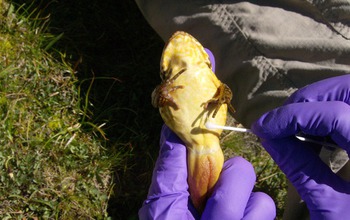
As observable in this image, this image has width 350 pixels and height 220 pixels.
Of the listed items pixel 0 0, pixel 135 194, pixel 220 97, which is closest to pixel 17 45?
pixel 0 0

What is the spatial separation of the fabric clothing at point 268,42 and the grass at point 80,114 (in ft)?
1.47

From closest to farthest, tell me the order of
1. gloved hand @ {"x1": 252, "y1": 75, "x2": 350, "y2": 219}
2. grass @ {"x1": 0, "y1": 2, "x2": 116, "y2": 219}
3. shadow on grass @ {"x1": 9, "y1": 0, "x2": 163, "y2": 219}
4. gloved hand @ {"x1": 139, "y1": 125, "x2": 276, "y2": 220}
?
1. gloved hand @ {"x1": 252, "y1": 75, "x2": 350, "y2": 219}
2. gloved hand @ {"x1": 139, "y1": 125, "x2": 276, "y2": 220}
3. grass @ {"x1": 0, "y1": 2, "x2": 116, "y2": 219}
4. shadow on grass @ {"x1": 9, "y1": 0, "x2": 163, "y2": 219}

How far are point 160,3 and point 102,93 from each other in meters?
0.52

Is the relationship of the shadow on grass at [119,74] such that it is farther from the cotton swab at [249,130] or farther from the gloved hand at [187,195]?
the cotton swab at [249,130]

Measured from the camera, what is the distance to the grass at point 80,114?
7.28 feet

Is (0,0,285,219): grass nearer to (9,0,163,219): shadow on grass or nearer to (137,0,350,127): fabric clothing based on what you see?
(9,0,163,219): shadow on grass

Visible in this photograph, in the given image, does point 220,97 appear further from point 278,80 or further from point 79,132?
point 79,132

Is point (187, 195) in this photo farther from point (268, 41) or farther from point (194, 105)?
point (268, 41)

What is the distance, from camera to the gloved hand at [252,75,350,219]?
64.0 inches

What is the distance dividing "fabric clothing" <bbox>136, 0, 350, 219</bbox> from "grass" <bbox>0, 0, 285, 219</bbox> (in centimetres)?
45

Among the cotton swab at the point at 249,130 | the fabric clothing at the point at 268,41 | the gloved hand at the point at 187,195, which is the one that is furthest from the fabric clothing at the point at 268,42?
the gloved hand at the point at 187,195

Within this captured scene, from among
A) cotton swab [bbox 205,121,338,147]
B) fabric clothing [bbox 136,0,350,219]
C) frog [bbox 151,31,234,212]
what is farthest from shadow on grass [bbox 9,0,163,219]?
cotton swab [bbox 205,121,338,147]

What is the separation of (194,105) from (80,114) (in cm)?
71

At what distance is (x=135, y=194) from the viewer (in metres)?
2.37
